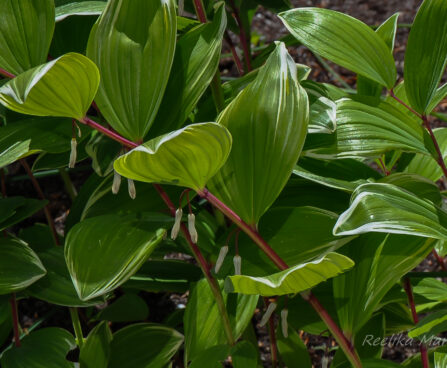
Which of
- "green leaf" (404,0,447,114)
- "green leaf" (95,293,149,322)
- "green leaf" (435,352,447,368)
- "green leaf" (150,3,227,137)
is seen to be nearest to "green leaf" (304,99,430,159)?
"green leaf" (404,0,447,114)

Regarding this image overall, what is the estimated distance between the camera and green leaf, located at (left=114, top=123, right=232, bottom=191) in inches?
23.1

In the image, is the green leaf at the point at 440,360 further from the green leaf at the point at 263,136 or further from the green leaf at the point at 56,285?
the green leaf at the point at 56,285

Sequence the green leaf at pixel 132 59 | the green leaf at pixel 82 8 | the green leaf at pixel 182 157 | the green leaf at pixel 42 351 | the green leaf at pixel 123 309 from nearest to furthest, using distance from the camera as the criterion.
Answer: the green leaf at pixel 182 157 → the green leaf at pixel 132 59 → the green leaf at pixel 82 8 → the green leaf at pixel 42 351 → the green leaf at pixel 123 309

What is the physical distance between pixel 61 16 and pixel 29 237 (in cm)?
52

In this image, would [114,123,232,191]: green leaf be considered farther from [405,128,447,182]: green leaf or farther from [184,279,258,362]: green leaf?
[405,128,447,182]: green leaf

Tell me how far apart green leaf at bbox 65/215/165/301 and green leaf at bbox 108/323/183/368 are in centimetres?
29

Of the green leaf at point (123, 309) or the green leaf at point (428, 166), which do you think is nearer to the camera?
the green leaf at point (428, 166)

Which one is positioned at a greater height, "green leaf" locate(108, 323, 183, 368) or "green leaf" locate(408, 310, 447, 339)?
"green leaf" locate(408, 310, 447, 339)

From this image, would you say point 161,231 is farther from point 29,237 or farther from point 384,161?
point 29,237

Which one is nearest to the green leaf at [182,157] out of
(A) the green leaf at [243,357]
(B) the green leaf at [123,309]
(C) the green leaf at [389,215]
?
(C) the green leaf at [389,215]

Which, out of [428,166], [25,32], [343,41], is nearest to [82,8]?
[25,32]

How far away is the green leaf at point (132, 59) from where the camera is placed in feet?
2.31

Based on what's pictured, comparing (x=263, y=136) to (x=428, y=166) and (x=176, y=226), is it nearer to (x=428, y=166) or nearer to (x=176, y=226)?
→ (x=176, y=226)

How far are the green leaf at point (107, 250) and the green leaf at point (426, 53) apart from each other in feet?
1.15
